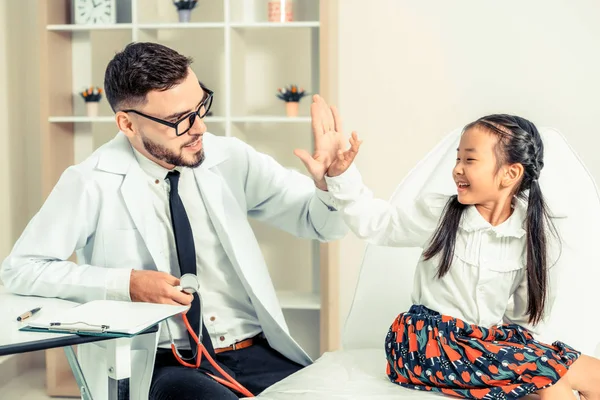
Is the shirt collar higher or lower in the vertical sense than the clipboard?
higher

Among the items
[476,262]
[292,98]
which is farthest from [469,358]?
[292,98]

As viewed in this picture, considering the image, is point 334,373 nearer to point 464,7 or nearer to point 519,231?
point 519,231

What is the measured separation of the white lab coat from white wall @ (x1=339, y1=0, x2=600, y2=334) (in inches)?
47.6

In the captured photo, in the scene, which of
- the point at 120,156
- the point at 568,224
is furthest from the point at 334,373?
the point at 120,156

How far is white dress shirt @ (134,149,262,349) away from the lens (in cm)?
191

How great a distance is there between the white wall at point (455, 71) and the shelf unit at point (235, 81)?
0.66ft

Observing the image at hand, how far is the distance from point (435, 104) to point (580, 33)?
627mm

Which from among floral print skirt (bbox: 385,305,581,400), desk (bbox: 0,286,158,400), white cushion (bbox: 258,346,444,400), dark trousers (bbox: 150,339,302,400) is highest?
desk (bbox: 0,286,158,400)

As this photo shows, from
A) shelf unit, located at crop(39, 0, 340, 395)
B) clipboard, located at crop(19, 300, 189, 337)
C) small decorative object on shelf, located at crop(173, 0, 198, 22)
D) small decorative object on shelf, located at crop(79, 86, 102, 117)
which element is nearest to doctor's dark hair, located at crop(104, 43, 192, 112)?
clipboard, located at crop(19, 300, 189, 337)

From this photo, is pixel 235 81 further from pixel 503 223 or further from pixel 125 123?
pixel 503 223

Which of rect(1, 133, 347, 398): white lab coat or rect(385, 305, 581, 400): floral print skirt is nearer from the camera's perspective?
rect(385, 305, 581, 400): floral print skirt

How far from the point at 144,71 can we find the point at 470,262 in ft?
2.90

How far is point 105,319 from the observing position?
1355 mm

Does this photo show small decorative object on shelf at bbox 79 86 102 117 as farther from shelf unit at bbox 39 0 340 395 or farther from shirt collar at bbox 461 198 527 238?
shirt collar at bbox 461 198 527 238
